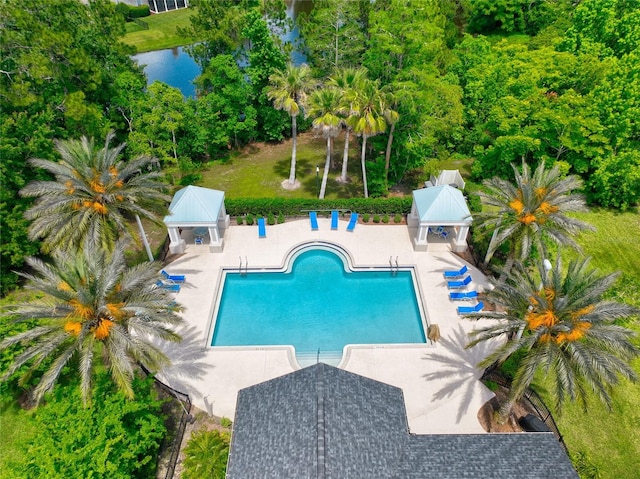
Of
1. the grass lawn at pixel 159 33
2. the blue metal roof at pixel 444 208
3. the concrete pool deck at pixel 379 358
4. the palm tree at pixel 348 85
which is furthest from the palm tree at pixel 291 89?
the grass lawn at pixel 159 33

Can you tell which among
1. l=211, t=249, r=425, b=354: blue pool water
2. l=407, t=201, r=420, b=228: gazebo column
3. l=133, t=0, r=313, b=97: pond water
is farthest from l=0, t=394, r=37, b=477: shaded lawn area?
l=133, t=0, r=313, b=97: pond water

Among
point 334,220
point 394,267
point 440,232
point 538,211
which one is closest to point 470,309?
point 394,267

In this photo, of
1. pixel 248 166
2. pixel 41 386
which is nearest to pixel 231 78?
pixel 248 166

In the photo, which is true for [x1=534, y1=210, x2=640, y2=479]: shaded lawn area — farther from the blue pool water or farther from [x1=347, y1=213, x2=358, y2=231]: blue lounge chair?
[x1=347, y1=213, x2=358, y2=231]: blue lounge chair

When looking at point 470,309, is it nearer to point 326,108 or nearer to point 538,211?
point 538,211

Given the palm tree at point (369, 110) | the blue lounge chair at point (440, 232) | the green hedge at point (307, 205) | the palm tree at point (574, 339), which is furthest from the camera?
the green hedge at point (307, 205)

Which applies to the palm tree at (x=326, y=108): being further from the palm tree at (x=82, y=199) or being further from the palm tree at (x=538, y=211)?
the palm tree at (x=82, y=199)
